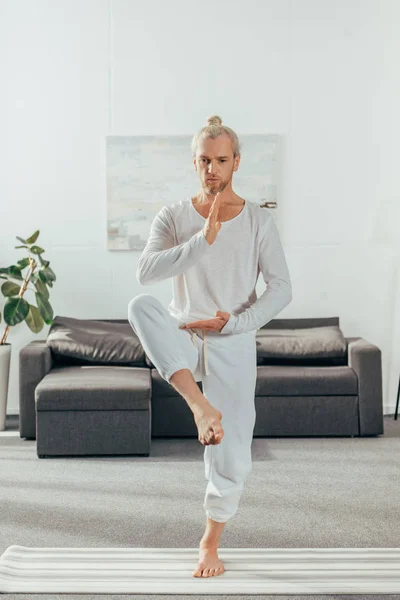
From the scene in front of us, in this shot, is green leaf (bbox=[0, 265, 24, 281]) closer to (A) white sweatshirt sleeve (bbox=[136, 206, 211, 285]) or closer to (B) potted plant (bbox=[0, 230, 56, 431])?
(B) potted plant (bbox=[0, 230, 56, 431])

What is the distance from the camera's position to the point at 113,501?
162 inches

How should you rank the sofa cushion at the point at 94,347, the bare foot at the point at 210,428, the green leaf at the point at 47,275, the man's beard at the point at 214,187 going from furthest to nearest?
1. the green leaf at the point at 47,275
2. the sofa cushion at the point at 94,347
3. the man's beard at the point at 214,187
4. the bare foot at the point at 210,428

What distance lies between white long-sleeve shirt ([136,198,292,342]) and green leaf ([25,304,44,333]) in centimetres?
316

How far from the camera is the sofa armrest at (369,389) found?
5.55 m

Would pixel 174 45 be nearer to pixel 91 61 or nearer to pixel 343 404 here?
pixel 91 61

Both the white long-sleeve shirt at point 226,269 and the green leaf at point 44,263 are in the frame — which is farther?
the green leaf at point 44,263

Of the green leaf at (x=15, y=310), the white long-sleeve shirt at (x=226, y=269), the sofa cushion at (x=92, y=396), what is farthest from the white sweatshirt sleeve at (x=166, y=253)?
the green leaf at (x=15, y=310)

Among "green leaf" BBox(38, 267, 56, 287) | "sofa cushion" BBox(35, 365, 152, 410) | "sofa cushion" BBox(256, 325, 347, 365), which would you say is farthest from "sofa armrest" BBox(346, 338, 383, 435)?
"green leaf" BBox(38, 267, 56, 287)

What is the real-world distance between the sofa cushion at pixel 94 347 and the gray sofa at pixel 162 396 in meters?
0.01

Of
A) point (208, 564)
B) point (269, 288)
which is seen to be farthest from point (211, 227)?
point (208, 564)

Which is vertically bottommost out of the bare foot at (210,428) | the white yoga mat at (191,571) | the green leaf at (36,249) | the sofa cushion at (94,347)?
the white yoga mat at (191,571)

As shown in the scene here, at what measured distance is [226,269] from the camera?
9.71 ft

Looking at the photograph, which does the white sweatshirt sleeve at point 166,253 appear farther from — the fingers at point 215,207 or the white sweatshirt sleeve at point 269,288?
the white sweatshirt sleeve at point 269,288

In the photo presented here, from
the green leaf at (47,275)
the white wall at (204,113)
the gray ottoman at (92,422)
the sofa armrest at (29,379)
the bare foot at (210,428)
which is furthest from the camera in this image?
the white wall at (204,113)
